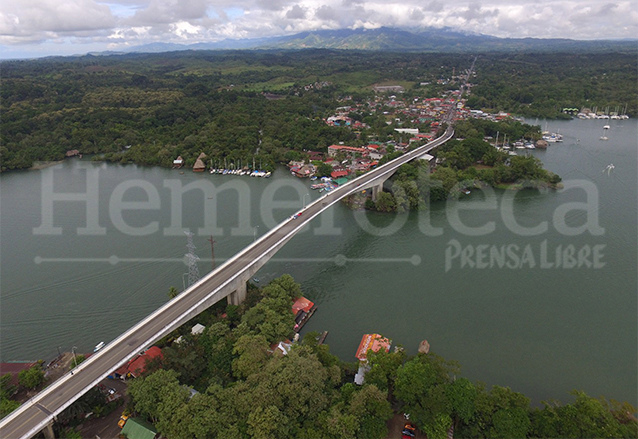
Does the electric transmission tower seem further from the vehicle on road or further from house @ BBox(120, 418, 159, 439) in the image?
the vehicle on road

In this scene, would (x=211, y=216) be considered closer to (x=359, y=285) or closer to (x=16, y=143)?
(x=359, y=285)

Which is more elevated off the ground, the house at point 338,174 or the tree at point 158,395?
the house at point 338,174

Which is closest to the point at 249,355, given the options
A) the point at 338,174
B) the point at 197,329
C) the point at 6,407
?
the point at 197,329

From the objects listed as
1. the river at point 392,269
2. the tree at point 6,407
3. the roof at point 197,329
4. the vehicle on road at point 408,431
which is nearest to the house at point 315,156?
the river at point 392,269

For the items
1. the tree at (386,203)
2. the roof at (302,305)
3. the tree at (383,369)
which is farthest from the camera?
the tree at (386,203)

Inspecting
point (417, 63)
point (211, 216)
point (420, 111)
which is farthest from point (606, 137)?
point (417, 63)

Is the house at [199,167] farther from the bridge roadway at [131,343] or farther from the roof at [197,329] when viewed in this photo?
the roof at [197,329]

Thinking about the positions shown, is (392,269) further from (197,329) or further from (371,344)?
(197,329)
